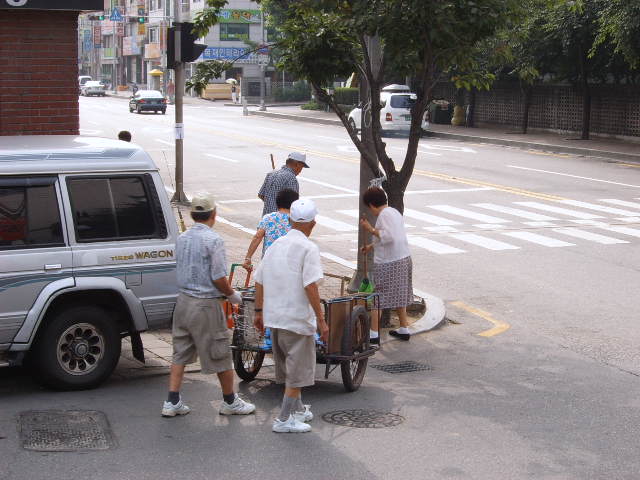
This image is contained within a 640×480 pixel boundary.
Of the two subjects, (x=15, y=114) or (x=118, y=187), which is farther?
(x=15, y=114)

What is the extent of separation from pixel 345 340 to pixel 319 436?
123cm

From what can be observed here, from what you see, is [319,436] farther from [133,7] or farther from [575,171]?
[133,7]

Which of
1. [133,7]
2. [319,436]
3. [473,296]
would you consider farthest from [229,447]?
[133,7]

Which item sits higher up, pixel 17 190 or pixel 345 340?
pixel 17 190

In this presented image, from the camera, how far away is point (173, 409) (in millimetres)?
7812

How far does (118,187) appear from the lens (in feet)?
28.3

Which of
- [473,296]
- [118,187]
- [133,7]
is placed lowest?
[473,296]

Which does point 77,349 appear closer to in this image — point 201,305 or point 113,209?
point 113,209

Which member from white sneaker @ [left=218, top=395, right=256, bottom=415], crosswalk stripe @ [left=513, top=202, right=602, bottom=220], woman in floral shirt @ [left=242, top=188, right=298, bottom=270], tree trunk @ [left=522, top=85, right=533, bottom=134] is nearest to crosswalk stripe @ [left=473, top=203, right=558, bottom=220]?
crosswalk stripe @ [left=513, top=202, right=602, bottom=220]

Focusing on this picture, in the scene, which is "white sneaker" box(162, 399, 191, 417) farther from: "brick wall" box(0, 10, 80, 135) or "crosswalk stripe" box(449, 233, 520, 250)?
"crosswalk stripe" box(449, 233, 520, 250)

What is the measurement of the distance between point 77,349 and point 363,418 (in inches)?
91.3

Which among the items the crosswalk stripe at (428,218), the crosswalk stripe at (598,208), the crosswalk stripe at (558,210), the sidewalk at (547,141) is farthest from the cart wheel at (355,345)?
the sidewalk at (547,141)

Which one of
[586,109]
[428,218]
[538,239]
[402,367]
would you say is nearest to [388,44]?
[402,367]

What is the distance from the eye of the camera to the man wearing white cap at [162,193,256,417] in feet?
25.3
